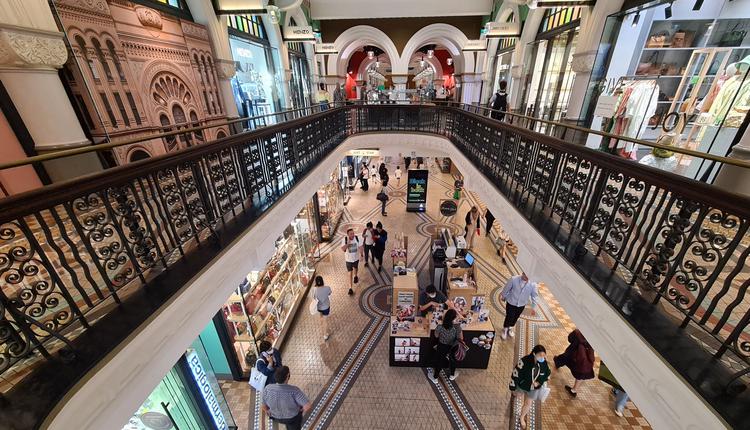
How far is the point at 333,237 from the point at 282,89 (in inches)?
241

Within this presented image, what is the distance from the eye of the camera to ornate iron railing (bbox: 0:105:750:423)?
1679 millimetres

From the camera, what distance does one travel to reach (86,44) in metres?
4.42

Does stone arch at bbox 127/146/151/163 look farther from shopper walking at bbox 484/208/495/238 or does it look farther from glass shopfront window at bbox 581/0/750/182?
shopper walking at bbox 484/208/495/238

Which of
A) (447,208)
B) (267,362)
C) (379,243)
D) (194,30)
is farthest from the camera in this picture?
(447,208)

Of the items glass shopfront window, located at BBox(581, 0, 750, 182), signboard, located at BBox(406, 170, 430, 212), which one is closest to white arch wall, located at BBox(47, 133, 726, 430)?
glass shopfront window, located at BBox(581, 0, 750, 182)

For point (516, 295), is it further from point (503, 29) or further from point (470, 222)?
point (503, 29)

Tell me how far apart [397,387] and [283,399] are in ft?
7.27

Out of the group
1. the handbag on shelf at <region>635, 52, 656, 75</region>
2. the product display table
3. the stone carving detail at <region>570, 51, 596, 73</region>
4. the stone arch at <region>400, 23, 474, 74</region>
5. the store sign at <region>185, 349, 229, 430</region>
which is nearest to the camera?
the store sign at <region>185, 349, 229, 430</region>

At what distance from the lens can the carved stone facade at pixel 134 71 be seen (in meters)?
4.39

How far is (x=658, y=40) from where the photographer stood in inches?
235

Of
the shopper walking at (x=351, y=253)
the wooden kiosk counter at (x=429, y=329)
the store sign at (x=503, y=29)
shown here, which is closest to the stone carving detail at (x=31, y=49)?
the shopper walking at (x=351, y=253)

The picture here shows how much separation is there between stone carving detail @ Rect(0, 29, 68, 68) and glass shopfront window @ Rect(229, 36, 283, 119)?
4781mm

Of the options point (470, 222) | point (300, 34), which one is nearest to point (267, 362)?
point (470, 222)

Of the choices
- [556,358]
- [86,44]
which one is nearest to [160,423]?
[86,44]
